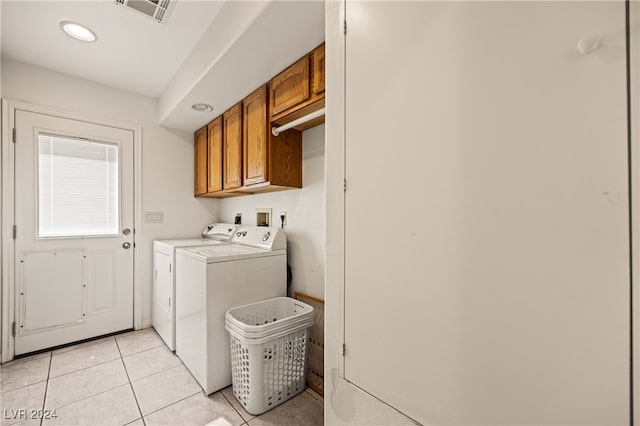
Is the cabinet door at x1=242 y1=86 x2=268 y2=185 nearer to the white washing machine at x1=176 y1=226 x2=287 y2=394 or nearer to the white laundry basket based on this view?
the white washing machine at x1=176 y1=226 x2=287 y2=394

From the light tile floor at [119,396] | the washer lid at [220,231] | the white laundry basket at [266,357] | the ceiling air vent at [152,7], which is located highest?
the ceiling air vent at [152,7]

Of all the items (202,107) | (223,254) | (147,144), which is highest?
(202,107)

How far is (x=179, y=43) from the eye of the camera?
202 cm

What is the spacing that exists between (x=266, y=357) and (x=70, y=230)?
230 cm

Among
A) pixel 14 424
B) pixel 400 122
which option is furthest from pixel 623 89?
pixel 14 424

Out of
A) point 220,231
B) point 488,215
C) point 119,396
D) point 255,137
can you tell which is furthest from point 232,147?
point 488,215

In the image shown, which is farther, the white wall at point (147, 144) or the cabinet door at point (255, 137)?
the white wall at point (147, 144)

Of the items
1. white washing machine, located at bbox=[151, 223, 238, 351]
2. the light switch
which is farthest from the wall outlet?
the light switch

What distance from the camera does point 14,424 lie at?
4.83 feet

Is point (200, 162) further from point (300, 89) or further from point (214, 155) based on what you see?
point (300, 89)

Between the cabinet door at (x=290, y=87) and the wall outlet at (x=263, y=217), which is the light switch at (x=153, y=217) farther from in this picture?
the cabinet door at (x=290, y=87)

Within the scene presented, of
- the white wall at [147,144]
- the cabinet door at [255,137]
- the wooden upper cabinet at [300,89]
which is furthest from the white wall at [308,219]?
the white wall at [147,144]

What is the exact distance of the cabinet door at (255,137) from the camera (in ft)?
6.53

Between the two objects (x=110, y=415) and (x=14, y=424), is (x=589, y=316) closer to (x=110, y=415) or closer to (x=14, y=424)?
(x=110, y=415)
